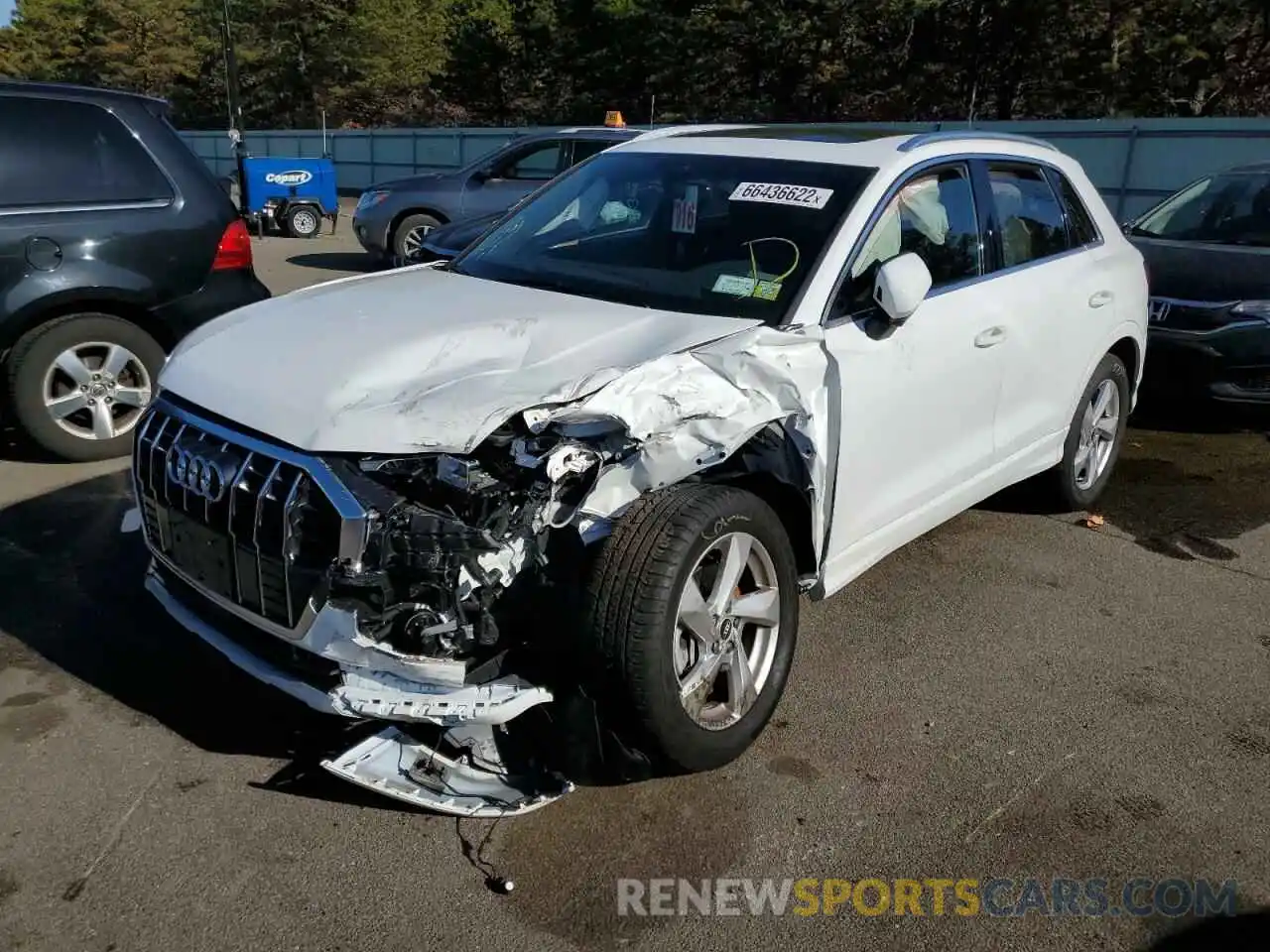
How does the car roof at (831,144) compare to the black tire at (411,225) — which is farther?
the black tire at (411,225)

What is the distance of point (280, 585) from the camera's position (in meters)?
2.87

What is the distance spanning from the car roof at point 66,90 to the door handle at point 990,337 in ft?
15.0

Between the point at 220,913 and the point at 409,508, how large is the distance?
3.49ft

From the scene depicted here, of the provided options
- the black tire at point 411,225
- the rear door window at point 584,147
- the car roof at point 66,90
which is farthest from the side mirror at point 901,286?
the black tire at point 411,225

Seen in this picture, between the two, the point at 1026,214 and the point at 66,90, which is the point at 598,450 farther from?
the point at 66,90

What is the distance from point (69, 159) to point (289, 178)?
13.0 meters

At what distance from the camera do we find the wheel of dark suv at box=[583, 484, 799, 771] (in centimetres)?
283

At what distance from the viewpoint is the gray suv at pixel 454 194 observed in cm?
1249

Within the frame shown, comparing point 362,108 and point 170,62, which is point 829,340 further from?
point 170,62

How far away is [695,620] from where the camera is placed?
309 cm

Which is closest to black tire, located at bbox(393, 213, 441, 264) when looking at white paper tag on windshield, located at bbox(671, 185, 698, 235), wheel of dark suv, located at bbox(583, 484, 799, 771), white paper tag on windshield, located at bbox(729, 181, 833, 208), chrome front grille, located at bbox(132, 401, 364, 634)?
white paper tag on windshield, located at bbox(671, 185, 698, 235)

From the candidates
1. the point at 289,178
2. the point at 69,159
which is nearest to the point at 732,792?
the point at 69,159

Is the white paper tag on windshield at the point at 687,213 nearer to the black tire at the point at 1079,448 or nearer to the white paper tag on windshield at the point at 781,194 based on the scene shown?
the white paper tag on windshield at the point at 781,194

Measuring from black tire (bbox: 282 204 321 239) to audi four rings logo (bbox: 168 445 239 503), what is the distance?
620 inches
